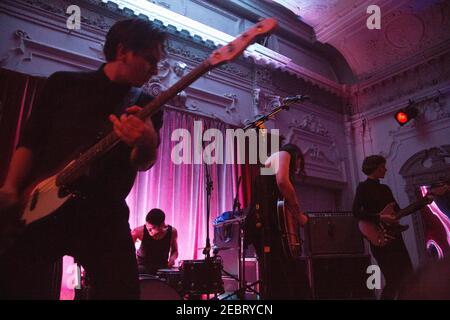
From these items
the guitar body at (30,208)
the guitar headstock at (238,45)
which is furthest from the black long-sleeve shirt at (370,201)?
the guitar body at (30,208)

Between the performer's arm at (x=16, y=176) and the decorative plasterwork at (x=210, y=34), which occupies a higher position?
the decorative plasterwork at (x=210, y=34)

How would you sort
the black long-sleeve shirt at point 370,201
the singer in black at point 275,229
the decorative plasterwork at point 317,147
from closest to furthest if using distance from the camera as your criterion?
1. the singer in black at point 275,229
2. the black long-sleeve shirt at point 370,201
3. the decorative plasterwork at point 317,147

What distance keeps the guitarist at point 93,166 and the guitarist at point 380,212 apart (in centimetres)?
266

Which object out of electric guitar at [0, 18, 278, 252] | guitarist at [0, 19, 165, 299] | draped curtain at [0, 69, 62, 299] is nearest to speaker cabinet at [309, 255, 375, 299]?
draped curtain at [0, 69, 62, 299]

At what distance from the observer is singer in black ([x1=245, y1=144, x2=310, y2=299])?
2.51 metres

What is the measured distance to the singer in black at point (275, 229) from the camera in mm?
2508

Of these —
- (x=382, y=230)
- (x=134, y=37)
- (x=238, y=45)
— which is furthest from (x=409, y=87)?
(x=134, y=37)

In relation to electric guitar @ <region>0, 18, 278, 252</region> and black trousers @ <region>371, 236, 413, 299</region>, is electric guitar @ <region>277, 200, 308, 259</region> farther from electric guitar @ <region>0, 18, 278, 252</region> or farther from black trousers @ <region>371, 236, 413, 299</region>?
electric guitar @ <region>0, 18, 278, 252</region>

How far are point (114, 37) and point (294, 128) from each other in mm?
5666

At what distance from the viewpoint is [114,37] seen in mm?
1425

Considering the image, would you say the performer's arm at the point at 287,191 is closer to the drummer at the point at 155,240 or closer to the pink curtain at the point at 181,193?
the drummer at the point at 155,240

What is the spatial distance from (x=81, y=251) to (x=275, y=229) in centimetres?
181

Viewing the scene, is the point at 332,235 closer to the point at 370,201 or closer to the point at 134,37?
the point at 370,201
